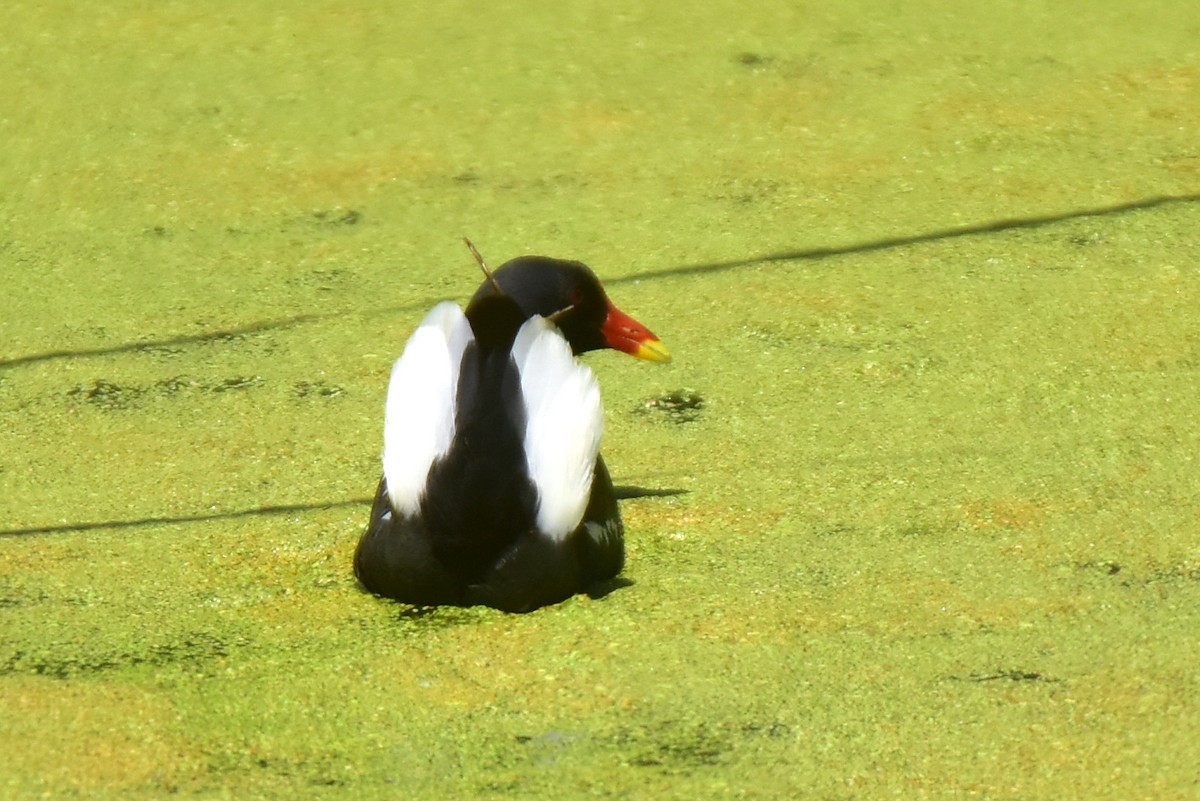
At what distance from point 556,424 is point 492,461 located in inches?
3.6

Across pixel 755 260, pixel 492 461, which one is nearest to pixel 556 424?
pixel 492 461

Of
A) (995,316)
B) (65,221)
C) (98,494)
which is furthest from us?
(65,221)

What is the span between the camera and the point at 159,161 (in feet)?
11.7

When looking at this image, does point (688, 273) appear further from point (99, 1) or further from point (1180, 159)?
point (99, 1)

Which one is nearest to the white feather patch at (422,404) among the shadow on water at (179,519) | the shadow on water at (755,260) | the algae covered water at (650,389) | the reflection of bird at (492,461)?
the reflection of bird at (492,461)

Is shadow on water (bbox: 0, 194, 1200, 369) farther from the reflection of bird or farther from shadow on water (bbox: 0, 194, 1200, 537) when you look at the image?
the reflection of bird

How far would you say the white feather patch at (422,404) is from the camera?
2.00m

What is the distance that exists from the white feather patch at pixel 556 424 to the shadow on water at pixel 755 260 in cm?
104

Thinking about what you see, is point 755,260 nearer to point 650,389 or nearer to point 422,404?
point 650,389

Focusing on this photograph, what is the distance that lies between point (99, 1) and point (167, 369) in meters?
1.72

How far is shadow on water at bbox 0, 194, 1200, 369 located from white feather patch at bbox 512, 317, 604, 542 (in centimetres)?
104

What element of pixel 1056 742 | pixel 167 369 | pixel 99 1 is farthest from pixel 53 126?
pixel 1056 742

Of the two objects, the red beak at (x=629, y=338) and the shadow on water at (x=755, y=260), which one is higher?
the red beak at (x=629, y=338)

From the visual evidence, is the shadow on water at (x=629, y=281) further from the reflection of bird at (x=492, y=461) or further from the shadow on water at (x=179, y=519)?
the reflection of bird at (x=492, y=461)
